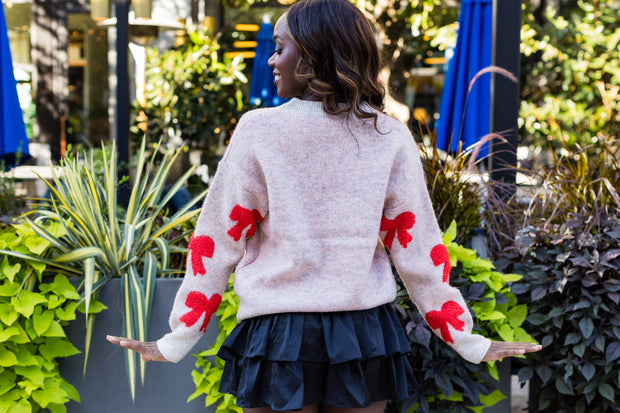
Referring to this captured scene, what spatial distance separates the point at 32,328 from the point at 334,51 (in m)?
1.74

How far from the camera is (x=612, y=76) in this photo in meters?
7.06

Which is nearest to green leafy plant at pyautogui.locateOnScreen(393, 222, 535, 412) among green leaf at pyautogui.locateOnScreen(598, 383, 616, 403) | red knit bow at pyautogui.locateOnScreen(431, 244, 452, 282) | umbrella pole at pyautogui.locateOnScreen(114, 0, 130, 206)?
green leaf at pyautogui.locateOnScreen(598, 383, 616, 403)

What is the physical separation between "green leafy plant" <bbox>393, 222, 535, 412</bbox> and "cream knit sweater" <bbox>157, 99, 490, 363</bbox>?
106 cm

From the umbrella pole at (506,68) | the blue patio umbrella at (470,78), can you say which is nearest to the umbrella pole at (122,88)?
the blue patio umbrella at (470,78)

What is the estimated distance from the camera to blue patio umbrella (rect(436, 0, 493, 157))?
435cm

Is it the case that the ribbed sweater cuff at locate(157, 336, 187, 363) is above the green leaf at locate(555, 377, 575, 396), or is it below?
above

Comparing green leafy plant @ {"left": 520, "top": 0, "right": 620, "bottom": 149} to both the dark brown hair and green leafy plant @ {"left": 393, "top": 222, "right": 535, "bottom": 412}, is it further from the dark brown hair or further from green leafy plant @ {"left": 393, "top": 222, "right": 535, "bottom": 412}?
the dark brown hair

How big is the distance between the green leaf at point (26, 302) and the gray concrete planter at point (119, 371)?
9.9 inches

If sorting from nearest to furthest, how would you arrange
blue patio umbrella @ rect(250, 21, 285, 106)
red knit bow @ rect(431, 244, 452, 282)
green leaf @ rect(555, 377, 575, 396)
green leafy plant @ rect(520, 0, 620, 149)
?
red knit bow @ rect(431, 244, 452, 282) < green leaf @ rect(555, 377, 575, 396) < blue patio umbrella @ rect(250, 21, 285, 106) < green leafy plant @ rect(520, 0, 620, 149)

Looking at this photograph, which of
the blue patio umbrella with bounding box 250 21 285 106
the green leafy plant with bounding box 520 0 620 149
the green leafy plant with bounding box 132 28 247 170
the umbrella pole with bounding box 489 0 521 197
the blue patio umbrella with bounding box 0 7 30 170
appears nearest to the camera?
the umbrella pole with bounding box 489 0 521 197

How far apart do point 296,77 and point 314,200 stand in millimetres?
265

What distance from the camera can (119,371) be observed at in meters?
2.66

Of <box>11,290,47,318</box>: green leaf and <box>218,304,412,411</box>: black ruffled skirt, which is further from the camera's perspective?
<box>11,290,47,318</box>: green leaf

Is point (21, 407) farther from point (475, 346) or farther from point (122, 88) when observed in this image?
point (122, 88)
